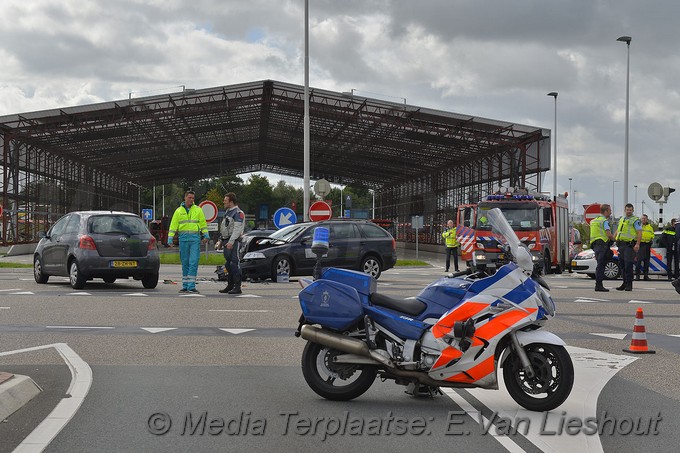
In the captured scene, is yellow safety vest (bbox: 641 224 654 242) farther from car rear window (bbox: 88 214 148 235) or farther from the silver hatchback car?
car rear window (bbox: 88 214 148 235)

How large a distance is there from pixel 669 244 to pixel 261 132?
4212 centimetres

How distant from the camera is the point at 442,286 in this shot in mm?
7051

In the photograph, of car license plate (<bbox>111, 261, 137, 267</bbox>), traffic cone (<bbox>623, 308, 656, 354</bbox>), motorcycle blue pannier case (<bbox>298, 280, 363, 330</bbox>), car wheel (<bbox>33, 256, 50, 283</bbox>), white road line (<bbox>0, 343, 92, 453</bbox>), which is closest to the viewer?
white road line (<bbox>0, 343, 92, 453</bbox>)

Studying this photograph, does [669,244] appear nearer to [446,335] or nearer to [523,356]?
[523,356]

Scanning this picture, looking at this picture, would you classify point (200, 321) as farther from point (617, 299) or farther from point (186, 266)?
point (617, 299)

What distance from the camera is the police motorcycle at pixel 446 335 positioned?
6.72 meters

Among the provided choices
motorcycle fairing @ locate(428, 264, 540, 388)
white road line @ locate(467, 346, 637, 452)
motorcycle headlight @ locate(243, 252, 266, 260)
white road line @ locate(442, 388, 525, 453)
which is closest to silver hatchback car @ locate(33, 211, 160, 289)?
motorcycle headlight @ locate(243, 252, 266, 260)

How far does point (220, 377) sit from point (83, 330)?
4129 millimetres

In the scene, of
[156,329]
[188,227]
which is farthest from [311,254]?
[156,329]

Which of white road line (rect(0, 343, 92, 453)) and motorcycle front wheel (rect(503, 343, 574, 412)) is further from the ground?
motorcycle front wheel (rect(503, 343, 574, 412))

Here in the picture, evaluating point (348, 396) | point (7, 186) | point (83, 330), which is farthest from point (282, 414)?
point (7, 186)

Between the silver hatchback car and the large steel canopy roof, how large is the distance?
83.2 ft

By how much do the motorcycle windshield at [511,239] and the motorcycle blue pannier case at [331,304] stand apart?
3.92 feet

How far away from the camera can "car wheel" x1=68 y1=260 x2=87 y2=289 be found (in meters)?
18.5
